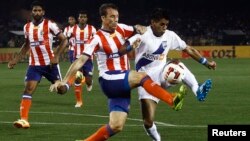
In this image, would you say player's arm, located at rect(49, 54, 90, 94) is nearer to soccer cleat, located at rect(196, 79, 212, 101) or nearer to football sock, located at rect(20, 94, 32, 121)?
soccer cleat, located at rect(196, 79, 212, 101)

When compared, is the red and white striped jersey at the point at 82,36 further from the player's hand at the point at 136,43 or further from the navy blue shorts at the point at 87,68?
the player's hand at the point at 136,43

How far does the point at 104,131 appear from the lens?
9.64 metres

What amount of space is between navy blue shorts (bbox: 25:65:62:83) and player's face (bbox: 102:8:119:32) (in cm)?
486

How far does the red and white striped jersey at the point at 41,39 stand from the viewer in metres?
15.0

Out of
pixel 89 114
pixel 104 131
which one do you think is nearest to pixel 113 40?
pixel 104 131

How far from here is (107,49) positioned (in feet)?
33.4

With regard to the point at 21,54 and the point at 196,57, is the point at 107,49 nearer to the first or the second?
the point at 196,57

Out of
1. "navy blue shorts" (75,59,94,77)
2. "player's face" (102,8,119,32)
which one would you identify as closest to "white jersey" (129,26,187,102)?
"player's face" (102,8,119,32)

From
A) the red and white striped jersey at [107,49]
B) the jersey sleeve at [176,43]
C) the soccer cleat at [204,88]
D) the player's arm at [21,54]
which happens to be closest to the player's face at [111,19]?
the red and white striped jersey at [107,49]

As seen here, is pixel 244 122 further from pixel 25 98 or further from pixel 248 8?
pixel 248 8

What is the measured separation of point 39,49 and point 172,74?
191 inches

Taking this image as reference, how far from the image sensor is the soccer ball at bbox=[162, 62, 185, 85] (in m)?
11.1

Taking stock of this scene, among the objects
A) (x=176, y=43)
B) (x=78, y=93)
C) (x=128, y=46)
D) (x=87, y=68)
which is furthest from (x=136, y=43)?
(x=87, y=68)

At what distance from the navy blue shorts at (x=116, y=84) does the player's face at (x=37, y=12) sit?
192 inches
